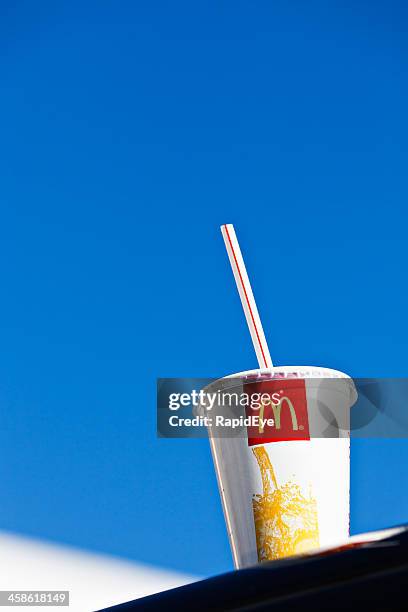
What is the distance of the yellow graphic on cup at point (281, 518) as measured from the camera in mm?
616

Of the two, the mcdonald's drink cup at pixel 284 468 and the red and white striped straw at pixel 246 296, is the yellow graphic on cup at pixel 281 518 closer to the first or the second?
the mcdonald's drink cup at pixel 284 468

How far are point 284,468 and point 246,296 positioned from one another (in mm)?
208

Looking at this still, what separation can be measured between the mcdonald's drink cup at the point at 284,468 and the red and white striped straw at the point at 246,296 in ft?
0.25

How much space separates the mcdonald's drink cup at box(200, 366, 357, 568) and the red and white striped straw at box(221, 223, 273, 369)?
0.25ft

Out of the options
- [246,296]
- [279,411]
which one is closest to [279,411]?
[279,411]

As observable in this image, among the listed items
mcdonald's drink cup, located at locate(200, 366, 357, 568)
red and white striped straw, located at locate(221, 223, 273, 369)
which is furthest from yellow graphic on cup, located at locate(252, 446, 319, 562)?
red and white striped straw, located at locate(221, 223, 273, 369)

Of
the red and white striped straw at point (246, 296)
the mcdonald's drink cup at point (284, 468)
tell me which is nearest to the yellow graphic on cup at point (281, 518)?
the mcdonald's drink cup at point (284, 468)

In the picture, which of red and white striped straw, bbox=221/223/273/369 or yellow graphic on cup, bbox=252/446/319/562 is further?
red and white striped straw, bbox=221/223/273/369

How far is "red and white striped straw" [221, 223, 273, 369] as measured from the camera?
2.44 feet

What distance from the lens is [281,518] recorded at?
62cm

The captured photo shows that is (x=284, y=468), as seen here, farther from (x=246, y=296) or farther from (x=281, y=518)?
(x=246, y=296)

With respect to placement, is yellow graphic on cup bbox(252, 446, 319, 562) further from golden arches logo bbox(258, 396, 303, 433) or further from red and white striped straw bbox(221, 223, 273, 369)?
red and white striped straw bbox(221, 223, 273, 369)

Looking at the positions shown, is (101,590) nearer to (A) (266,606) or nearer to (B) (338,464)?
(B) (338,464)

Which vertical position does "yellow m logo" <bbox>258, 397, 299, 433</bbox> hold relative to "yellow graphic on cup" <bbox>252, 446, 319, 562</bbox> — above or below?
above
